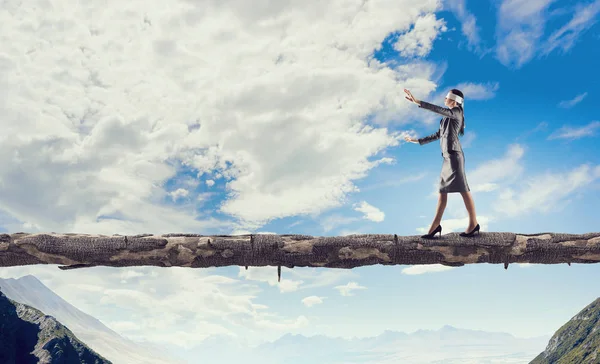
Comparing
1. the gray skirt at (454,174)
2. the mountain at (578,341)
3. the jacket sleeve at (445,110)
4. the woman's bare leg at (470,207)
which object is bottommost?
the mountain at (578,341)

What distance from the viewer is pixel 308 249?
368 inches

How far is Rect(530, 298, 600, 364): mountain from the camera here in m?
125

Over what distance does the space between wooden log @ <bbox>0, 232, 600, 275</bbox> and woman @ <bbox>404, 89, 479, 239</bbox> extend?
16.7 inches

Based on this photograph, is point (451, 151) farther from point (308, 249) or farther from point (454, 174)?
point (308, 249)

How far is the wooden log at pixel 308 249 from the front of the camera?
932cm

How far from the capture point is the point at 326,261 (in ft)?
31.0

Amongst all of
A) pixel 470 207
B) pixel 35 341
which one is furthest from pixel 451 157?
pixel 35 341

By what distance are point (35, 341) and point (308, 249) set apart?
115295mm

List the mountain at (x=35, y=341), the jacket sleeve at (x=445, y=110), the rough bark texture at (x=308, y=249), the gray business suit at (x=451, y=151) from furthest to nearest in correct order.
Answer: the mountain at (x=35, y=341) → the rough bark texture at (x=308, y=249) → the gray business suit at (x=451, y=151) → the jacket sleeve at (x=445, y=110)

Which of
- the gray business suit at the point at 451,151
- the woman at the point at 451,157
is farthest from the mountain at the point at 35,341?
the gray business suit at the point at 451,151

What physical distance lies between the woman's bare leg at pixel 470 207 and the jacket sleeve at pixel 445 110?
1.51 meters

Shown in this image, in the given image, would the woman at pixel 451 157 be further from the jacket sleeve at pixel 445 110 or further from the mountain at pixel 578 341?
the mountain at pixel 578 341

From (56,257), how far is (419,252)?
7.41m

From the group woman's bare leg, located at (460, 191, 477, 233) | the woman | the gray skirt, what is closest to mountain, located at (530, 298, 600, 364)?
woman's bare leg, located at (460, 191, 477, 233)
